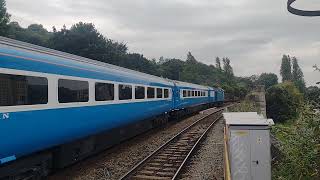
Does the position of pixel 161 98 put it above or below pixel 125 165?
above

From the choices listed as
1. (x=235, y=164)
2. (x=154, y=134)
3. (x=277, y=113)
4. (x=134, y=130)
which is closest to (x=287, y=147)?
(x=235, y=164)

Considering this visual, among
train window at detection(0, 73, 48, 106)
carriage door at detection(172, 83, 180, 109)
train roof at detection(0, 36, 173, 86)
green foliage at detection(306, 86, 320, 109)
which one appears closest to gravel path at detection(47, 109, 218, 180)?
train window at detection(0, 73, 48, 106)

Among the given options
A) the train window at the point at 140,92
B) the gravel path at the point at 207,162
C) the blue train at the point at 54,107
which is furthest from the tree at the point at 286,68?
the blue train at the point at 54,107

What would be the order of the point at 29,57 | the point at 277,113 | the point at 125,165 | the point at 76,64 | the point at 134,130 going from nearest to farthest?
the point at 29,57 < the point at 76,64 < the point at 125,165 < the point at 134,130 < the point at 277,113

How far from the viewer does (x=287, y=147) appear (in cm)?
955

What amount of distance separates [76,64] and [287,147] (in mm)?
5687

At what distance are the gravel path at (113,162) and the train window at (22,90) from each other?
273cm

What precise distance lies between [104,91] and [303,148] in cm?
616

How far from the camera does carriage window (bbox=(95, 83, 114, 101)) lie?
11.9 meters

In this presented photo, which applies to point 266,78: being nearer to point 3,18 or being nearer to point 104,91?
point 3,18

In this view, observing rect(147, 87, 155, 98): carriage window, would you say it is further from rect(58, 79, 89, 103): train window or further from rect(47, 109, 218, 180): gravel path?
rect(58, 79, 89, 103): train window

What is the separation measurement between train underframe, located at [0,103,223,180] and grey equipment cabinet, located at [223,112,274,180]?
4.28 metres

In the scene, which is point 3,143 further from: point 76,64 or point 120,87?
point 120,87

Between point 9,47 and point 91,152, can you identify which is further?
point 91,152
